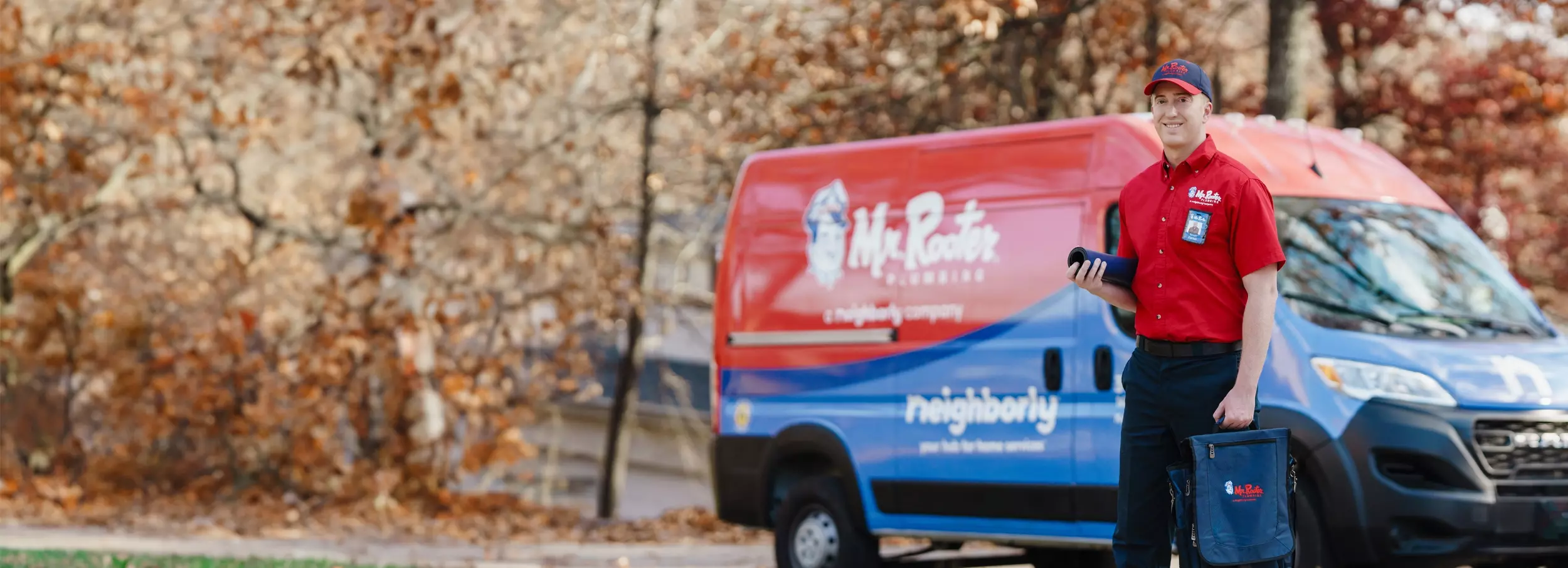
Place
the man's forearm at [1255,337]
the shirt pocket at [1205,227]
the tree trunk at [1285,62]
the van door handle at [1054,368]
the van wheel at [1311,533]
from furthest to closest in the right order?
the tree trunk at [1285,62] < the van door handle at [1054,368] < the van wheel at [1311,533] < the shirt pocket at [1205,227] < the man's forearm at [1255,337]

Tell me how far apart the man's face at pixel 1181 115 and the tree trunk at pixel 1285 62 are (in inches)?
356

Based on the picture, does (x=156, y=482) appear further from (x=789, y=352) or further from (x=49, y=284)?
(x=789, y=352)

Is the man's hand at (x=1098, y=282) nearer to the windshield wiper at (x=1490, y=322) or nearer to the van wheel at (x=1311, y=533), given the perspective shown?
the van wheel at (x=1311, y=533)

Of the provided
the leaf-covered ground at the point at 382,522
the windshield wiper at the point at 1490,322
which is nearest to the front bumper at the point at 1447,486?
the windshield wiper at the point at 1490,322

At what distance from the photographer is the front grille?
26.9 feet

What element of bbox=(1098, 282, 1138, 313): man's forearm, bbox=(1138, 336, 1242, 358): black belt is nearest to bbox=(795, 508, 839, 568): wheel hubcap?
bbox=(1098, 282, 1138, 313): man's forearm

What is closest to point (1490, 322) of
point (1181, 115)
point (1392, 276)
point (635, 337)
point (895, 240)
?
point (1392, 276)

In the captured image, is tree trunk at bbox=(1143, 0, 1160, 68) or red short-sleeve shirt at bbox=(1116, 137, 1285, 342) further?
tree trunk at bbox=(1143, 0, 1160, 68)

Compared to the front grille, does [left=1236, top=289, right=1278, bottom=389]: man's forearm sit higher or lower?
higher

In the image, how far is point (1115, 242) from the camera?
361 inches

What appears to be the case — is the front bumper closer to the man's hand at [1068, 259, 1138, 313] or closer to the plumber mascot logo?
the man's hand at [1068, 259, 1138, 313]

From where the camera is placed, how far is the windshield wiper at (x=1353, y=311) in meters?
8.62

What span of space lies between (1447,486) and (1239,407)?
2.92 meters

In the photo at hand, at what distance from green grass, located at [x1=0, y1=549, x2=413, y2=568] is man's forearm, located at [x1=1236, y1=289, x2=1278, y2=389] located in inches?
277
